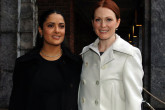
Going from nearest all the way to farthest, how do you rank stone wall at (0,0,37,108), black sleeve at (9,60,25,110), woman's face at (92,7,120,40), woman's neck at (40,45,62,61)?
1. woman's face at (92,7,120,40)
2. black sleeve at (9,60,25,110)
3. woman's neck at (40,45,62,61)
4. stone wall at (0,0,37,108)

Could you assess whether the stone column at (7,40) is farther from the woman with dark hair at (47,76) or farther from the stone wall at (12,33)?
the woman with dark hair at (47,76)

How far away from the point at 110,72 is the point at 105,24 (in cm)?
45

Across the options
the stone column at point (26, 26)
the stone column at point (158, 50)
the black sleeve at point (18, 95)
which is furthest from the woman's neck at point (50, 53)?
the stone column at point (158, 50)

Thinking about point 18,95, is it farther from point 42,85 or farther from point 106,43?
point 106,43

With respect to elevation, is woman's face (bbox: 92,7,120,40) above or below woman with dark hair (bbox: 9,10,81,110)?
above

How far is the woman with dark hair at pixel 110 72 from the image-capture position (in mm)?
1643

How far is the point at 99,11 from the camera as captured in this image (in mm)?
1809

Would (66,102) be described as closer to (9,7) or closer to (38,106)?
(38,106)

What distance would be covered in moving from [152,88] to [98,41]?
3.49 metres

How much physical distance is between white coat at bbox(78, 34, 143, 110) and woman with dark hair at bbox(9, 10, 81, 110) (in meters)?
0.22

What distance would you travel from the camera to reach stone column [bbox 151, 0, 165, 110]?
4891 millimetres

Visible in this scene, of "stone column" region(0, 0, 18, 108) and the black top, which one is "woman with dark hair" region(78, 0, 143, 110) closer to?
the black top

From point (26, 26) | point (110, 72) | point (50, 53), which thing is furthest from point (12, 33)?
point (110, 72)

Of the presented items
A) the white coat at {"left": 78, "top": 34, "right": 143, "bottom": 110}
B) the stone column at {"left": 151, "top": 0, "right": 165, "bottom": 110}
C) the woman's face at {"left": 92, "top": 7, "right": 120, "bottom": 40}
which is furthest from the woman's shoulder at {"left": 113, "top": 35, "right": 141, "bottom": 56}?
the stone column at {"left": 151, "top": 0, "right": 165, "bottom": 110}
